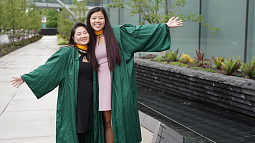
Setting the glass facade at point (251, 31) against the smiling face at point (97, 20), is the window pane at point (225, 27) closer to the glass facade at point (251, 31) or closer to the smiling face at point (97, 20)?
the glass facade at point (251, 31)

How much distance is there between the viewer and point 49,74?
112 inches

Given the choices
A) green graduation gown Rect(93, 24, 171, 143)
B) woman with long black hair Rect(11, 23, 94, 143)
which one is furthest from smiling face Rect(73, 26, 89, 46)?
green graduation gown Rect(93, 24, 171, 143)

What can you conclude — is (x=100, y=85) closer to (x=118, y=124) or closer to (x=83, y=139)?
(x=118, y=124)

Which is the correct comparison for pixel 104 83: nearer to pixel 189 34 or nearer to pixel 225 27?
pixel 225 27

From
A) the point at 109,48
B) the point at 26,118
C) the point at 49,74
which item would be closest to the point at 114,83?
the point at 109,48

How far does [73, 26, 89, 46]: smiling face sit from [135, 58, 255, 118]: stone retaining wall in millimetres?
3081

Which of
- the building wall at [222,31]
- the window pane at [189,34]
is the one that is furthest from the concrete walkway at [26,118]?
the window pane at [189,34]

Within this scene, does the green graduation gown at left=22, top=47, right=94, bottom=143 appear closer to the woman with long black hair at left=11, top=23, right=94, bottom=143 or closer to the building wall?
the woman with long black hair at left=11, top=23, right=94, bottom=143

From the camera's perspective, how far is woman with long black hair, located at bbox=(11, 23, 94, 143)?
2861 millimetres

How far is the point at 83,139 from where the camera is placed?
10.2 feet

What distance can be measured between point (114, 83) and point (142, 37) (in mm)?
650

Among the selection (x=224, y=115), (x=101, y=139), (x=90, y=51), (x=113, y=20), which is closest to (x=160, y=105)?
(x=224, y=115)

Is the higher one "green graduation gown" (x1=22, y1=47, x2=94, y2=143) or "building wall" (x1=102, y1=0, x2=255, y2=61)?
"building wall" (x1=102, y1=0, x2=255, y2=61)

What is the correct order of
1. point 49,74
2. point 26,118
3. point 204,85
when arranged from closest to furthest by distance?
point 49,74, point 26,118, point 204,85
